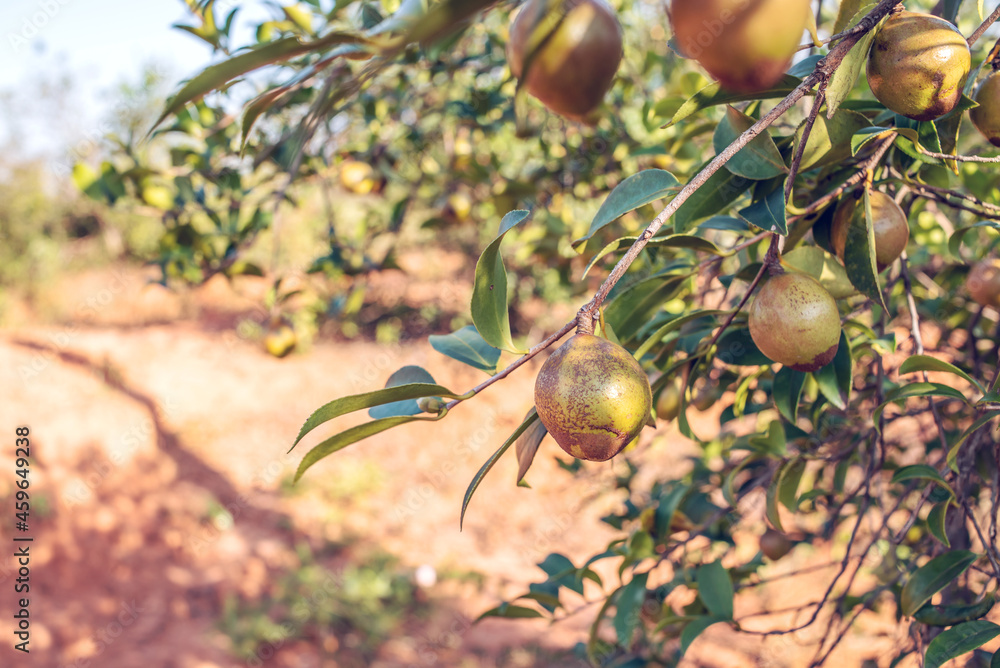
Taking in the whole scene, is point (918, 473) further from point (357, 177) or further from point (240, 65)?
point (357, 177)

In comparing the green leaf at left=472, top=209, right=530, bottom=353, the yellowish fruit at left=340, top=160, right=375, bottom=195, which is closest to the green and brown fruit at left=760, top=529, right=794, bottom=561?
the green leaf at left=472, top=209, right=530, bottom=353

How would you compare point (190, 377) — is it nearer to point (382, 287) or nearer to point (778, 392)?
point (382, 287)

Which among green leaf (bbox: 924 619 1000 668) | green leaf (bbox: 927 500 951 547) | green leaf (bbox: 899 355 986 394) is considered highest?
green leaf (bbox: 899 355 986 394)

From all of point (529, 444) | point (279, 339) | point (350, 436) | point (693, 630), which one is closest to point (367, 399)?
point (350, 436)

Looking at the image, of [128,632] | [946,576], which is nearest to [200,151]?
[946,576]

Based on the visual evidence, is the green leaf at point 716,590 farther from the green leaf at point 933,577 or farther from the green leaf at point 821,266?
the green leaf at point 821,266

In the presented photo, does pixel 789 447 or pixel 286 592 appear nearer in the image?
pixel 789 447

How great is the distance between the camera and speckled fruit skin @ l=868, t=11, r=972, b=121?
1.56 ft

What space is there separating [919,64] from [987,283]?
0.46 m

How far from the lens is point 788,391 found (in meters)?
0.73

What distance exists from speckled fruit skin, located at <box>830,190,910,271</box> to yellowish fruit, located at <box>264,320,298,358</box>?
1.17 m

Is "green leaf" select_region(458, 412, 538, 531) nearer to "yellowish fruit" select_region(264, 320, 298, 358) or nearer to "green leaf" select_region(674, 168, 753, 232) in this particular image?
"green leaf" select_region(674, 168, 753, 232)

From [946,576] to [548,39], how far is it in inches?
30.8

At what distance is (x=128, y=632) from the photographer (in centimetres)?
291
